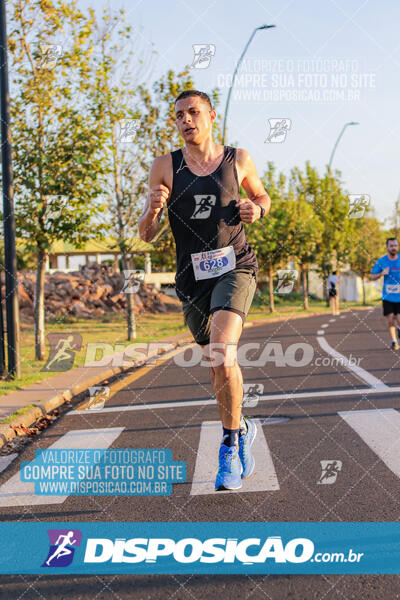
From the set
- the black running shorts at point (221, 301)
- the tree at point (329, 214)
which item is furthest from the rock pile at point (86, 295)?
the black running shorts at point (221, 301)

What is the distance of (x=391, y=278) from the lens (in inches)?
483

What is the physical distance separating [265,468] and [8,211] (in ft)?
20.2

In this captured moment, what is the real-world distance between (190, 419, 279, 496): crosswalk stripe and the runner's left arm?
165 centimetres

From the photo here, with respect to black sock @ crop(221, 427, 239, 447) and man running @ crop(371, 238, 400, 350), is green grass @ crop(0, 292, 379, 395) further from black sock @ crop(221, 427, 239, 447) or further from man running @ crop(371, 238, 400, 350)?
man running @ crop(371, 238, 400, 350)

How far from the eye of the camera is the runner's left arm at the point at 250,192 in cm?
431

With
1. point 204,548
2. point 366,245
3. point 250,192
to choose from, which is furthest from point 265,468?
point 366,245

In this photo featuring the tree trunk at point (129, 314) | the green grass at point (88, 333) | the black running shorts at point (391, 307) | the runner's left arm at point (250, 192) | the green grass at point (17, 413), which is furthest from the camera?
the tree trunk at point (129, 314)

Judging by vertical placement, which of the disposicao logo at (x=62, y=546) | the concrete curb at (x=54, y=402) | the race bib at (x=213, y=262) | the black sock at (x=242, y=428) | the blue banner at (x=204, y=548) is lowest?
the concrete curb at (x=54, y=402)

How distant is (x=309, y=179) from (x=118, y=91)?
29906 millimetres

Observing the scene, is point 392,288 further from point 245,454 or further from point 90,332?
point 90,332

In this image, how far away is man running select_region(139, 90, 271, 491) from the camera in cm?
432

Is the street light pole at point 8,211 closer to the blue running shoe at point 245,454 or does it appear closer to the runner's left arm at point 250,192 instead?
the runner's left arm at point 250,192

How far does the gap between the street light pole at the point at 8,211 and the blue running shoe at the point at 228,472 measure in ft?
19.5

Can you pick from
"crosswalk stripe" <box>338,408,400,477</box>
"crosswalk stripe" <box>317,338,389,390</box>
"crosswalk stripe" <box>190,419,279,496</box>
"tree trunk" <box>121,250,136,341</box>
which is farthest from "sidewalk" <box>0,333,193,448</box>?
"tree trunk" <box>121,250,136,341</box>
